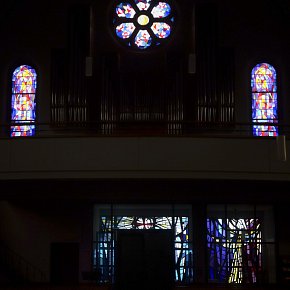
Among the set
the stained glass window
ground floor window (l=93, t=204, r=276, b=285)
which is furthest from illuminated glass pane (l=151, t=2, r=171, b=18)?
the stained glass window

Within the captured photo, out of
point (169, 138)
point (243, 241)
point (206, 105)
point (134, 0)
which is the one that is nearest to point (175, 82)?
point (206, 105)

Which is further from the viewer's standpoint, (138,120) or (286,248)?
(286,248)

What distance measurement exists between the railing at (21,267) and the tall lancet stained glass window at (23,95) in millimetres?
3196

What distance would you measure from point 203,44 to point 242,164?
3884 mm

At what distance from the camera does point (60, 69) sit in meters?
16.2

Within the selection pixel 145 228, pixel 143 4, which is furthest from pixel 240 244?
pixel 143 4

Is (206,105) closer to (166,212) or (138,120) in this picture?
(138,120)

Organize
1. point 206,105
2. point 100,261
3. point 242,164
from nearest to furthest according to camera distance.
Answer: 1. point 242,164
2. point 206,105
3. point 100,261

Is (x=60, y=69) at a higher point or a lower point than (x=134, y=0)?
lower

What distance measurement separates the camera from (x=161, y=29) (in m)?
17.7

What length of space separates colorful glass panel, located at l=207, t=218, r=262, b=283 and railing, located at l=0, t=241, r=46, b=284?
460cm

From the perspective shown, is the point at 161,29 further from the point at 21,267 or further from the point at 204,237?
the point at 21,267

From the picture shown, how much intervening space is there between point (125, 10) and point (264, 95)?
4475mm

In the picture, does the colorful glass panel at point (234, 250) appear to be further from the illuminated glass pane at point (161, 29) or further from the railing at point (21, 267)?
the illuminated glass pane at point (161, 29)
